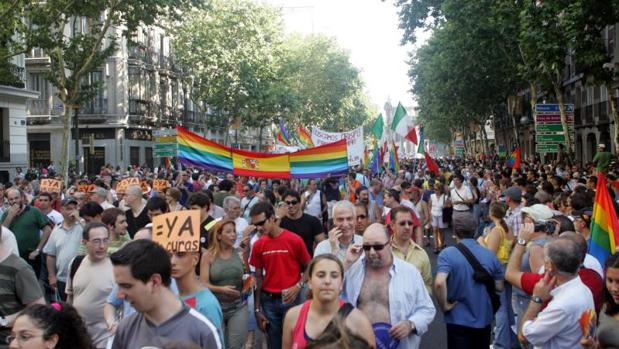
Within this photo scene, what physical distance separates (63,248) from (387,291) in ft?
13.2

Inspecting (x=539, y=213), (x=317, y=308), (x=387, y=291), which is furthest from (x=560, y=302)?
(x=539, y=213)

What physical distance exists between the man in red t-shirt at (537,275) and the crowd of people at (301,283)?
0.4 inches

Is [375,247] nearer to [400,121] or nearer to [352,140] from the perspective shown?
[352,140]

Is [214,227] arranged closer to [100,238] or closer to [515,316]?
[100,238]

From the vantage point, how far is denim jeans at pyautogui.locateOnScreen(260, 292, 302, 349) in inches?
283

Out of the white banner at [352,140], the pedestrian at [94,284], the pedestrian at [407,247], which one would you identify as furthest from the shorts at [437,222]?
the pedestrian at [94,284]

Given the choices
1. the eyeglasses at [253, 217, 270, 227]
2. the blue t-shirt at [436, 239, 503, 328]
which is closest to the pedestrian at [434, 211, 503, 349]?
the blue t-shirt at [436, 239, 503, 328]

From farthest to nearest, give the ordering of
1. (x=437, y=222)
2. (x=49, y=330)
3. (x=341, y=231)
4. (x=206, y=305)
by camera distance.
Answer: (x=437, y=222), (x=341, y=231), (x=206, y=305), (x=49, y=330)

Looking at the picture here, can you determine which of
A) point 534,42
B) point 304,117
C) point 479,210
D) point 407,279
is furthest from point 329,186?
point 304,117

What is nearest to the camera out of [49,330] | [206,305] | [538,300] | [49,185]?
[49,330]

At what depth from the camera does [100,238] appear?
19.9 feet

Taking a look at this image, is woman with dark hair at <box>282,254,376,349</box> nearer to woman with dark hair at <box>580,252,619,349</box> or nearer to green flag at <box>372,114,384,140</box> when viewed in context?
woman with dark hair at <box>580,252,619,349</box>

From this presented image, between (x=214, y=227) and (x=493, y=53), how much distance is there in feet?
97.6

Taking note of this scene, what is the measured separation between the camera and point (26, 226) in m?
9.48
